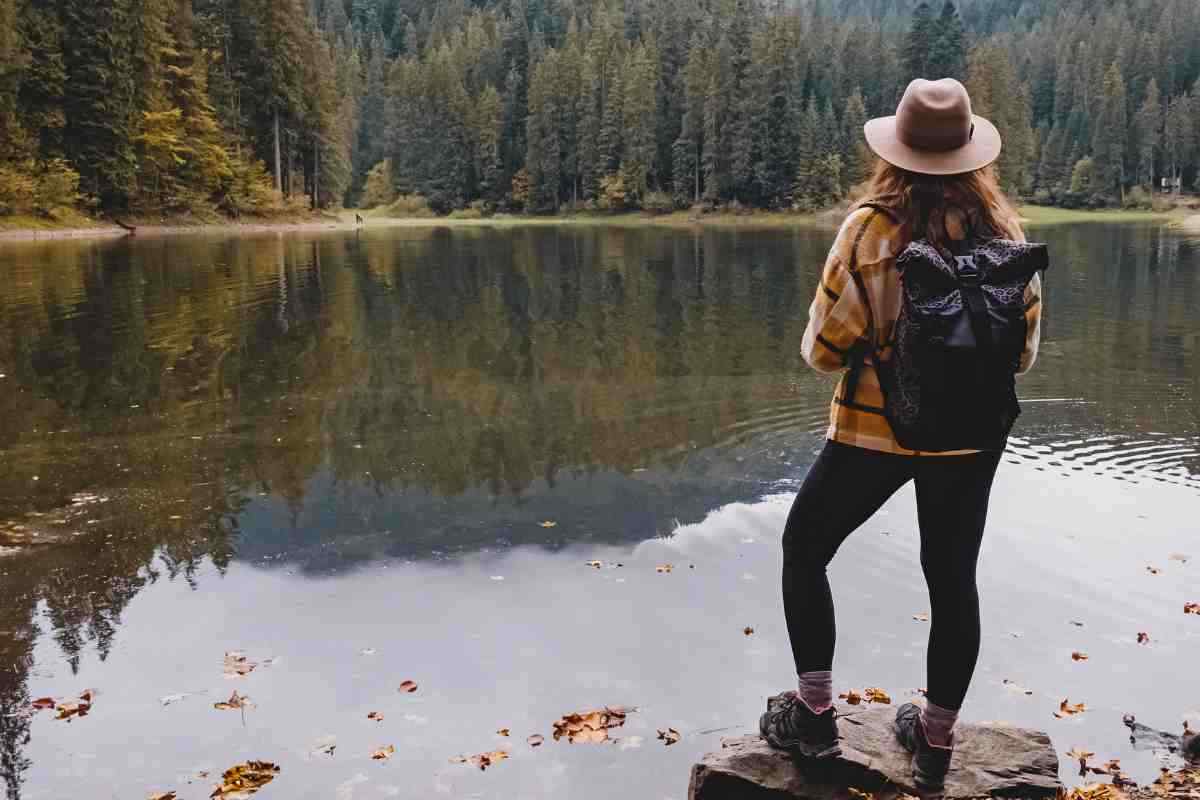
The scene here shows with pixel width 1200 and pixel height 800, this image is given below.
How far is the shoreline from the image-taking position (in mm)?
51438

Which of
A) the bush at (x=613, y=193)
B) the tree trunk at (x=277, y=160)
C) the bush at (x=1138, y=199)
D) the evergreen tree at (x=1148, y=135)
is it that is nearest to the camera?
the tree trunk at (x=277, y=160)

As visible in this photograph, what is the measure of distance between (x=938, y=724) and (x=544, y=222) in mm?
90400

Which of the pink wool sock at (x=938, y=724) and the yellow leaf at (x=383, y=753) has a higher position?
the pink wool sock at (x=938, y=724)

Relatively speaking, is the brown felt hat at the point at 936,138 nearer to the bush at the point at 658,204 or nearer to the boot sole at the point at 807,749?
the boot sole at the point at 807,749

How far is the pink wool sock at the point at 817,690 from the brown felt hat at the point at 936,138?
1.81 meters

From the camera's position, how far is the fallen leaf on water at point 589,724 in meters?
4.76

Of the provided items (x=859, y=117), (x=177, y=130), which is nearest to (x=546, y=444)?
(x=177, y=130)

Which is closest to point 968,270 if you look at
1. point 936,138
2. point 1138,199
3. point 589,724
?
point 936,138

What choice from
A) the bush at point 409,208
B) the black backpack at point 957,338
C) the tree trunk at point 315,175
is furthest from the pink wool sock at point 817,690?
the bush at point 409,208

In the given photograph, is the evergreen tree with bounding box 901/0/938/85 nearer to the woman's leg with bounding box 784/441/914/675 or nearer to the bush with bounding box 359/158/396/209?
the bush with bounding box 359/158/396/209

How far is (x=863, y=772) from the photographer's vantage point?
3832mm

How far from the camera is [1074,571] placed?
686 cm

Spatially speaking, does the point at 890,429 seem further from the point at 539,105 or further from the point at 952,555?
the point at 539,105

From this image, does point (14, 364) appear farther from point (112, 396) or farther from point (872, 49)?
point (872, 49)
